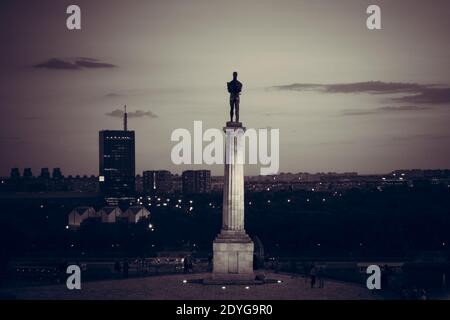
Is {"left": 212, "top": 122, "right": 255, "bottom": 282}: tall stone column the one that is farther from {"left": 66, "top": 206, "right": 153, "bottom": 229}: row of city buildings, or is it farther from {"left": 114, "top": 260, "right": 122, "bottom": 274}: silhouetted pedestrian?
{"left": 66, "top": 206, "right": 153, "bottom": 229}: row of city buildings

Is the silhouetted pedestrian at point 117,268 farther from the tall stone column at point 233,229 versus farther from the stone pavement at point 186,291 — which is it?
the tall stone column at point 233,229

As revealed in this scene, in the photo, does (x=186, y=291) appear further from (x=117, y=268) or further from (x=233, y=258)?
(x=117, y=268)

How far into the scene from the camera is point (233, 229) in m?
66.5

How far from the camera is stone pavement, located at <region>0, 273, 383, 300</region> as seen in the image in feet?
192

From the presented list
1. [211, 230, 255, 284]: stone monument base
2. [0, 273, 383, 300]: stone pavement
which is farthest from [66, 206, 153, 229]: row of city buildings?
[0, 273, 383, 300]: stone pavement

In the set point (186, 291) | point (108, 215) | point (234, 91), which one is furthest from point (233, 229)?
point (108, 215)

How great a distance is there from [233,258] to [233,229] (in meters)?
1.74

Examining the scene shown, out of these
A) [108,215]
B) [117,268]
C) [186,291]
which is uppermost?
[108,215]

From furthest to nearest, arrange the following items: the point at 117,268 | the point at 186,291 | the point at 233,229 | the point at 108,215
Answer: the point at 108,215 < the point at 117,268 < the point at 233,229 < the point at 186,291

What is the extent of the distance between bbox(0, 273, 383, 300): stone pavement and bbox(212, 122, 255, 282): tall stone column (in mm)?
2015

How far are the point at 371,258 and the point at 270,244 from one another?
13488mm
